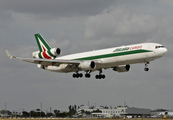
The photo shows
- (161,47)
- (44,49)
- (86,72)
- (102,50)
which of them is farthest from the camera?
(44,49)

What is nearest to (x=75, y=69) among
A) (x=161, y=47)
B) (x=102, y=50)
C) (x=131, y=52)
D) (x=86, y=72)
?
(x=86, y=72)

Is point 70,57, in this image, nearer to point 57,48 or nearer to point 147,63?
point 57,48

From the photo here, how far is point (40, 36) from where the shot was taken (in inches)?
3305

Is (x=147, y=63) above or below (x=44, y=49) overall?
below

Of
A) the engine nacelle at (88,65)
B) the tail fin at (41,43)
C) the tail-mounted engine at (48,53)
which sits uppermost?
the tail fin at (41,43)

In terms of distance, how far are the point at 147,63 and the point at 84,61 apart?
14249mm

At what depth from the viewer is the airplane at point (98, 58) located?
6294cm

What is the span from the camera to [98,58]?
6862cm

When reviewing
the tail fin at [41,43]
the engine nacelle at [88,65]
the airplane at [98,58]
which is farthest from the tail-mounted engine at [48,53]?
the engine nacelle at [88,65]

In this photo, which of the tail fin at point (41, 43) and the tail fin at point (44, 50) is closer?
the tail fin at point (44, 50)

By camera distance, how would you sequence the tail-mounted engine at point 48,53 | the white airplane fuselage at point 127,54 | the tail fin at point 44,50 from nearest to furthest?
the white airplane fuselage at point 127,54, the tail-mounted engine at point 48,53, the tail fin at point 44,50

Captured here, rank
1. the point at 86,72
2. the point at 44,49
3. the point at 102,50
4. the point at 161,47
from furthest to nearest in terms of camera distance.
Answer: the point at 44,49
the point at 86,72
the point at 102,50
the point at 161,47

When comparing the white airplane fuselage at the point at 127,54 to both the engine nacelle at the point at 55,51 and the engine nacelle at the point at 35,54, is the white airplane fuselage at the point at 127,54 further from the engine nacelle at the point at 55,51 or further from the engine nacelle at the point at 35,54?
the engine nacelle at the point at 35,54

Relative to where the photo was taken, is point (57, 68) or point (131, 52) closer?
point (131, 52)
